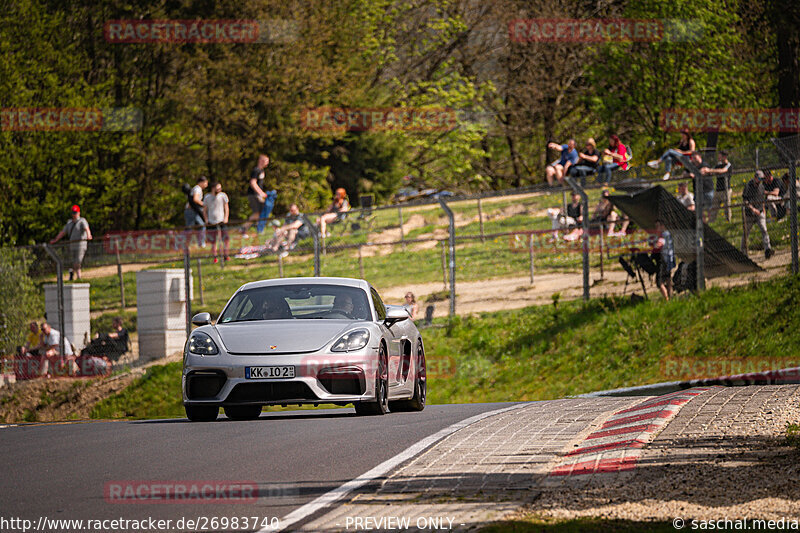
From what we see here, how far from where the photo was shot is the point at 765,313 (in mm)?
21469

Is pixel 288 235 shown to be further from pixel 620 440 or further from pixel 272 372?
pixel 620 440

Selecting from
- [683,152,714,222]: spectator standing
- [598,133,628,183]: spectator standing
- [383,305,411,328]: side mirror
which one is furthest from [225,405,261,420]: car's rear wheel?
[598,133,628,183]: spectator standing

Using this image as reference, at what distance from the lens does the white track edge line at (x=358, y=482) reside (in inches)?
290

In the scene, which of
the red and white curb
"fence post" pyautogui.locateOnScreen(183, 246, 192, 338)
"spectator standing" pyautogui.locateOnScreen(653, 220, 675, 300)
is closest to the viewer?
the red and white curb

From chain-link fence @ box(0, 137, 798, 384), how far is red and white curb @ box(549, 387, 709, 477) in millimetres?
10353

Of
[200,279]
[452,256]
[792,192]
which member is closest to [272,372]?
[792,192]

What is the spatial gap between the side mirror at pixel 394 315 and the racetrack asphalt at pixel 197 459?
3.23ft

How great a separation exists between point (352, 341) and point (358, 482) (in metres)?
3.99

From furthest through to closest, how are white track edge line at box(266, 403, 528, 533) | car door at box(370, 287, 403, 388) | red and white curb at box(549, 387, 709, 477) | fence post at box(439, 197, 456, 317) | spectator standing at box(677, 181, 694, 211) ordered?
1. fence post at box(439, 197, 456, 317)
2. spectator standing at box(677, 181, 694, 211)
3. car door at box(370, 287, 403, 388)
4. red and white curb at box(549, 387, 709, 477)
5. white track edge line at box(266, 403, 528, 533)

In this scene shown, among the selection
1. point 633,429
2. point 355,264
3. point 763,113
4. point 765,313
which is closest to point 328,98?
point 763,113

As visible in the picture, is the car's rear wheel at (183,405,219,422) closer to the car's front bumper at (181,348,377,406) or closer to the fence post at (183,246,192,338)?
the car's front bumper at (181,348,377,406)

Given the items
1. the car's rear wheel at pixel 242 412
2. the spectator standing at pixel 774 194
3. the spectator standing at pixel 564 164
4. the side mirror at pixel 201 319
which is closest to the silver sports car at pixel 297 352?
the side mirror at pixel 201 319

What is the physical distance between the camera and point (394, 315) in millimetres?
13273

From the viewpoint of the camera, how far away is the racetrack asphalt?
8.00m
